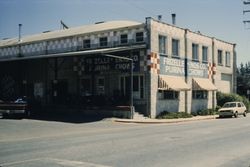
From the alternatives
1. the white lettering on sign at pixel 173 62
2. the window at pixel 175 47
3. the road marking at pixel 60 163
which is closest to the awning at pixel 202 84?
the white lettering on sign at pixel 173 62

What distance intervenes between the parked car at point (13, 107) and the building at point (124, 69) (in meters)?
1.37

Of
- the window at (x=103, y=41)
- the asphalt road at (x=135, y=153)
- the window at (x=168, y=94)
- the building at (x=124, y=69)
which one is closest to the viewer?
the asphalt road at (x=135, y=153)

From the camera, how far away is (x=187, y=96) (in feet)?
126

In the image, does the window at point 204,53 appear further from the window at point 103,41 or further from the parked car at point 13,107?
the parked car at point 13,107

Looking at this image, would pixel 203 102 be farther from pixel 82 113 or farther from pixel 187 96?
pixel 82 113

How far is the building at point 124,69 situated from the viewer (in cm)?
3303

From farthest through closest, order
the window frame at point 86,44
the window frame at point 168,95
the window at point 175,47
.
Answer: the window frame at point 86,44, the window at point 175,47, the window frame at point 168,95

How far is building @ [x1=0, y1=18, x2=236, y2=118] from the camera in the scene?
33031mm

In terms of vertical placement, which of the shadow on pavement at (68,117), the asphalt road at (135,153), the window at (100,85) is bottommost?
the asphalt road at (135,153)

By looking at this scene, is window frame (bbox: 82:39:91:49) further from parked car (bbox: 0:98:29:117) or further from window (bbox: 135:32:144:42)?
parked car (bbox: 0:98:29:117)

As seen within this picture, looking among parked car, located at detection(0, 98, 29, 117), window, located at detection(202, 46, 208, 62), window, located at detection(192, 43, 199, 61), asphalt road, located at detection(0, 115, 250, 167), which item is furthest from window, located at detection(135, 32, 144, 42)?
asphalt road, located at detection(0, 115, 250, 167)

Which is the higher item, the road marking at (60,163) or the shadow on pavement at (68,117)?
the shadow on pavement at (68,117)

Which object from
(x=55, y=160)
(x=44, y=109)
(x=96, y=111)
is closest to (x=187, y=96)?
(x=96, y=111)

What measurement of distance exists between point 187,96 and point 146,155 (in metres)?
27.0
